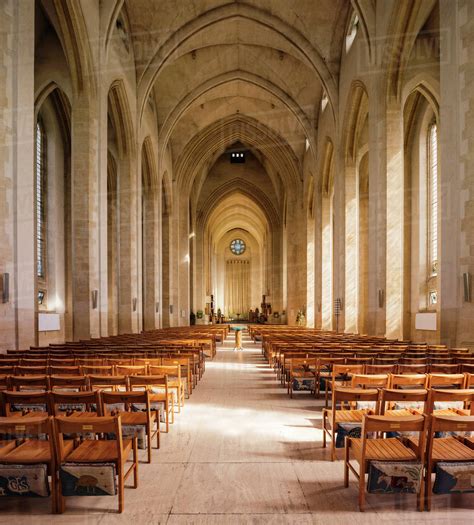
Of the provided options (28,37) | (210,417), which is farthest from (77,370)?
(28,37)

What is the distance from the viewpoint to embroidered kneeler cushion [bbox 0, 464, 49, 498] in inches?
133

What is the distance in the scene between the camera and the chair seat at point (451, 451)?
3.62m

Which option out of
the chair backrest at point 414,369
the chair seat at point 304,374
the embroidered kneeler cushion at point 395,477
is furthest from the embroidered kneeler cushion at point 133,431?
the chair seat at point 304,374

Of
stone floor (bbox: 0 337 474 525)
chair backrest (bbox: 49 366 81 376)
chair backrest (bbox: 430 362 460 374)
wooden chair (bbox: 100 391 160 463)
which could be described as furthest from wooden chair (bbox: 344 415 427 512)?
chair backrest (bbox: 49 366 81 376)

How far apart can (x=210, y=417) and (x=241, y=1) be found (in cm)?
1895

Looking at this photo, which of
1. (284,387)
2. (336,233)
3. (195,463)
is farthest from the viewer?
(336,233)

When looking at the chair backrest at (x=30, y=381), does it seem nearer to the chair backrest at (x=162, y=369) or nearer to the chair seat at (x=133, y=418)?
the chair seat at (x=133, y=418)

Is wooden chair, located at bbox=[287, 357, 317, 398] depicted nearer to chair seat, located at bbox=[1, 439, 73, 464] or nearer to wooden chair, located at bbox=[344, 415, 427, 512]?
wooden chair, located at bbox=[344, 415, 427, 512]

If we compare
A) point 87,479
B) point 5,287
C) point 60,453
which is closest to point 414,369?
point 87,479

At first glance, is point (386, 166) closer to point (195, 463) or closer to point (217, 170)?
point (195, 463)

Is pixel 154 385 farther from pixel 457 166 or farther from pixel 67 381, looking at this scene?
pixel 457 166

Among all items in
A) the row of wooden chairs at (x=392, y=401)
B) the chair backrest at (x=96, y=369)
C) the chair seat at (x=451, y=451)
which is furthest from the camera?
the chair backrest at (x=96, y=369)

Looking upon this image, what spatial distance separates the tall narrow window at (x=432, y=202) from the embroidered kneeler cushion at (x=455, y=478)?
16863mm

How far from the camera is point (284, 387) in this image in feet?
31.4
